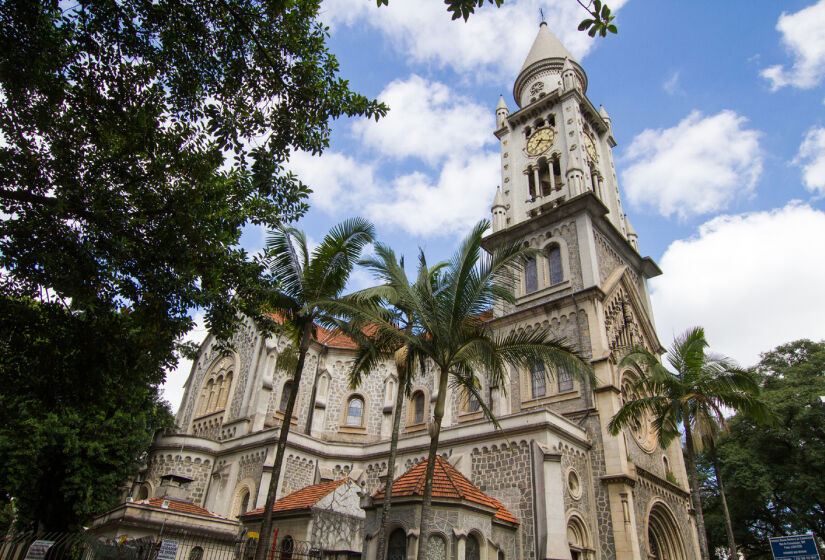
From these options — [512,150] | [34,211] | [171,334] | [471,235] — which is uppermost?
[512,150]

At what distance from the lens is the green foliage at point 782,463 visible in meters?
23.1

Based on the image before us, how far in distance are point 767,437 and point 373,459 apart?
18.5 metres

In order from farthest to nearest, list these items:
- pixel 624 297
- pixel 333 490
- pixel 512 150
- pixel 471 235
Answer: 1. pixel 512 150
2. pixel 624 297
3. pixel 333 490
4. pixel 471 235

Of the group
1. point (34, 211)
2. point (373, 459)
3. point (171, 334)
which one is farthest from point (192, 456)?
point (34, 211)

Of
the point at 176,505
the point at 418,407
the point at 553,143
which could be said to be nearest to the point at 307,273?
the point at 176,505

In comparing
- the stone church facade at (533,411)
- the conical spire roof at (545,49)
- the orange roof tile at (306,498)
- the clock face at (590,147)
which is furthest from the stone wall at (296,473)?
the conical spire roof at (545,49)

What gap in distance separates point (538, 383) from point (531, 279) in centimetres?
573

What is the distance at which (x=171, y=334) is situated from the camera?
933 cm

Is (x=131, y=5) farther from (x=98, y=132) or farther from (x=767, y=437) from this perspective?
(x=767, y=437)

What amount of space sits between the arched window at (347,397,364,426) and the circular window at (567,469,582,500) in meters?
13.0

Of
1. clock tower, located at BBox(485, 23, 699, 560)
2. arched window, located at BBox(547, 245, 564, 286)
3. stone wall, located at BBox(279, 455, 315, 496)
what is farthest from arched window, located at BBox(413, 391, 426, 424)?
arched window, located at BBox(547, 245, 564, 286)

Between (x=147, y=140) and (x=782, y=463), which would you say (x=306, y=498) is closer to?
(x=147, y=140)

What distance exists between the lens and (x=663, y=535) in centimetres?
1975

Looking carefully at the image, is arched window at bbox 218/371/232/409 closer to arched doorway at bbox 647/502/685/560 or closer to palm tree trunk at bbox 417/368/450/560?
palm tree trunk at bbox 417/368/450/560
